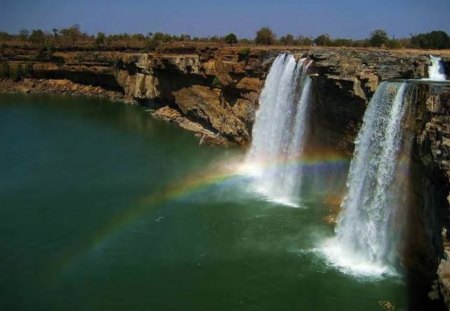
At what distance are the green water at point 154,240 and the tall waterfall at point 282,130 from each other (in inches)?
54.7

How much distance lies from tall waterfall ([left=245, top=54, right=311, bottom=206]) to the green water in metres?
1.39

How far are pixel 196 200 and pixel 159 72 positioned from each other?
20999 millimetres

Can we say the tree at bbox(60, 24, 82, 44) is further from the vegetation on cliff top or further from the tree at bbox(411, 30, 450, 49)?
the tree at bbox(411, 30, 450, 49)

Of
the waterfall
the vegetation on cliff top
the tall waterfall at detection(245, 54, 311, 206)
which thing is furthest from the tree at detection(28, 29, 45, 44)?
the waterfall

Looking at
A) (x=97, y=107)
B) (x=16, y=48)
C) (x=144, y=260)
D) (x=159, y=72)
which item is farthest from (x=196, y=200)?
(x=16, y=48)

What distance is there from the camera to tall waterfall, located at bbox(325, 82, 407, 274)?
1399 centimetres

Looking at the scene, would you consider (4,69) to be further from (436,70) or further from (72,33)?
(436,70)

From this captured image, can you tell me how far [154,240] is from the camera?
16562mm

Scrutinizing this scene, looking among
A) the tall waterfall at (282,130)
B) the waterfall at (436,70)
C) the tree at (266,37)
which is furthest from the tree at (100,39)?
the waterfall at (436,70)

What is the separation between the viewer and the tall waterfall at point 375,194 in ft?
45.9

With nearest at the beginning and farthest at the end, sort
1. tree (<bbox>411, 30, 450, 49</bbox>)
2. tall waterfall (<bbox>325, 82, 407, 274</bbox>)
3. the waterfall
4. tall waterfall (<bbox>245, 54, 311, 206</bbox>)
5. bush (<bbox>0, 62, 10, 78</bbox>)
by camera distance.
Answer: tall waterfall (<bbox>325, 82, 407, 274</bbox>) < the waterfall < tall waterfall (<bbox>245, 54, 311, 206</bbox>) < tree (<bbox>411, 30, 450, 49</bbox>) < bush (<bbox>0, 62, 10, 78</bbox>)

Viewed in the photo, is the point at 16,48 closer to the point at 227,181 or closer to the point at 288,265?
the point at 227,181

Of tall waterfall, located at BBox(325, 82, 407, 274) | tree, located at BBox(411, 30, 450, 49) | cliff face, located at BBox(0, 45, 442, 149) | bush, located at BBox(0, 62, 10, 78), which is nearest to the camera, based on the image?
tall waterfall, located at BBox(325, 82, 407, 274)

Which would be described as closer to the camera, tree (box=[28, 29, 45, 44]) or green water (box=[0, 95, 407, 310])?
green water (box=[0, 95, 407, 310])
